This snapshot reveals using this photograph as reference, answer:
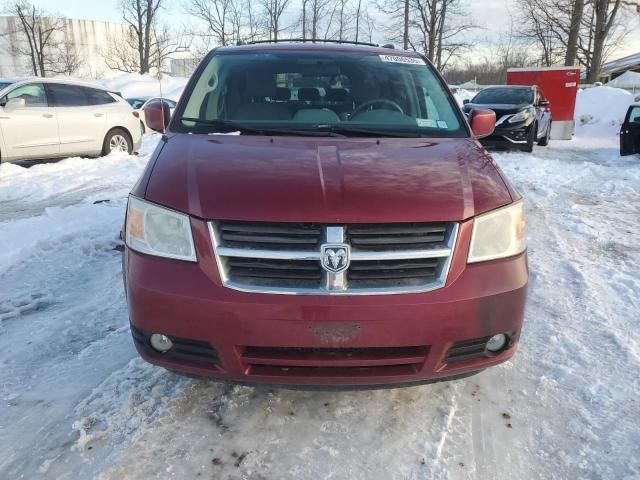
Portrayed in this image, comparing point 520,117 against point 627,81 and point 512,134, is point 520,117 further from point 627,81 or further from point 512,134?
point 627,81

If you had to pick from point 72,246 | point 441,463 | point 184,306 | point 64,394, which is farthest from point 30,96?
point 441,463

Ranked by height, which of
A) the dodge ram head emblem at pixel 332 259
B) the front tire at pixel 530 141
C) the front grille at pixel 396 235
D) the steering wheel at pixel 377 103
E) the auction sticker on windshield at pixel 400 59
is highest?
the auction sticker on windshield at pixel 400 59

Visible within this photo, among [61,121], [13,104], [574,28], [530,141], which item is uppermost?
[574,28]

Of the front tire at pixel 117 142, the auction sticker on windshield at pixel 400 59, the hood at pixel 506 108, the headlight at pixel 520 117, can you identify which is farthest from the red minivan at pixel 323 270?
the headlight at pixel 520 117

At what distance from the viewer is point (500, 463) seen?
2199 mm

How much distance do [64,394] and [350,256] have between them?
1.64 metres

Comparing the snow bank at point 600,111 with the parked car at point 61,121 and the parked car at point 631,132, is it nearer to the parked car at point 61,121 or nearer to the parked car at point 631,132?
the parked car at point 631,132

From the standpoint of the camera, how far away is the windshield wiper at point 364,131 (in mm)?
3109

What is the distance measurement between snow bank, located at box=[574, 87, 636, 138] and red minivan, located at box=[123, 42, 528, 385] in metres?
19.8

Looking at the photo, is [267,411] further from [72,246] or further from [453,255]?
[72,246]

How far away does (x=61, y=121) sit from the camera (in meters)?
10.2

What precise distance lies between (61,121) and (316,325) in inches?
384

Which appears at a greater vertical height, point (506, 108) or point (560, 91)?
point (560, 91)

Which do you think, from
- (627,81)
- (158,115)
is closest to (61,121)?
(158,115)
